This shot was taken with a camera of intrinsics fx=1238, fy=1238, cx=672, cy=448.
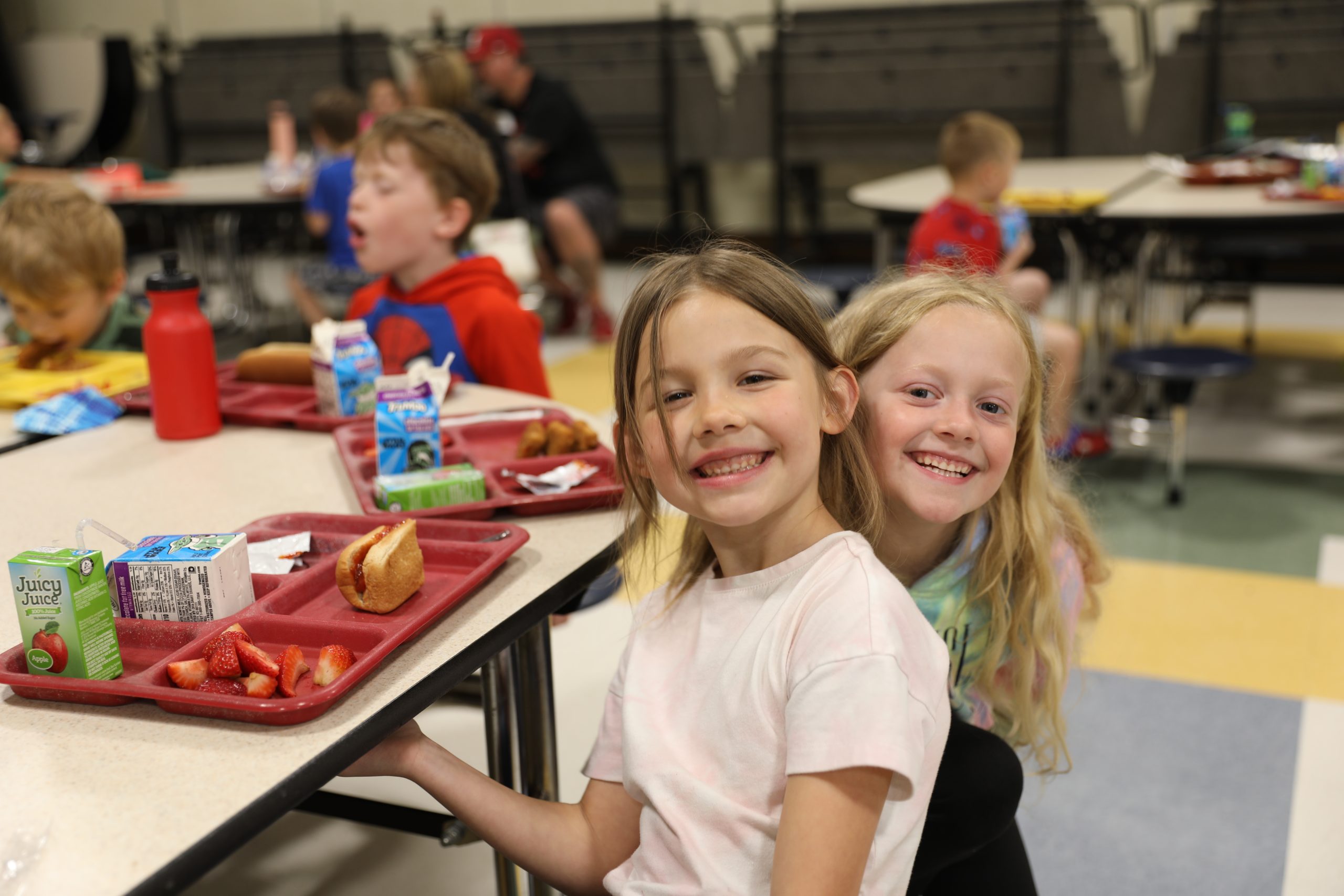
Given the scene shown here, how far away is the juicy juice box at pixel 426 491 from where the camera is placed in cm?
145

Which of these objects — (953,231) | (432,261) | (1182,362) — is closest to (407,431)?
(432,261)

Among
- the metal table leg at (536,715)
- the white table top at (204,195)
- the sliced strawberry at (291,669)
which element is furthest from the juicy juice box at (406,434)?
the white table top at (204,195)

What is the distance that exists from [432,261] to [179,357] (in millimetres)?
722

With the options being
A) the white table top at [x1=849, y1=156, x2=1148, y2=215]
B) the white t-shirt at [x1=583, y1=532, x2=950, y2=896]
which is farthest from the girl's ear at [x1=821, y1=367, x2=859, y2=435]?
the white table top at [x1=849, y1=156, x2=1148, y2=215]

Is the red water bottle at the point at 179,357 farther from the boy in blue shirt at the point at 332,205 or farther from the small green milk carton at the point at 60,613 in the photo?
the boy in blue shirt at the point at 332,205

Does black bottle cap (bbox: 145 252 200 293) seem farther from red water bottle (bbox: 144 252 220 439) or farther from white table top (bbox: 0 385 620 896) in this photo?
white table top (bbox: 0 385 620 896)

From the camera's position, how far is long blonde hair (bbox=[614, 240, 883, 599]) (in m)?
1.13

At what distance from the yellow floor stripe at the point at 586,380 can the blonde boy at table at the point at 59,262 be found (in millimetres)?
2294

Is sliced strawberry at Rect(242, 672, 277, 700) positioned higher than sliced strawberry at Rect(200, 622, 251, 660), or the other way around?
sliced strawberry at Rect(200, 622, 251, 660)

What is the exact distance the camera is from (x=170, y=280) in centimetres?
169

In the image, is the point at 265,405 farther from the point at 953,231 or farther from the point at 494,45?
the point at 494,45

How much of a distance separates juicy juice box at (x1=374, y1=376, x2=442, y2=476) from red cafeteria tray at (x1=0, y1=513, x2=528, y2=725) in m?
0.17

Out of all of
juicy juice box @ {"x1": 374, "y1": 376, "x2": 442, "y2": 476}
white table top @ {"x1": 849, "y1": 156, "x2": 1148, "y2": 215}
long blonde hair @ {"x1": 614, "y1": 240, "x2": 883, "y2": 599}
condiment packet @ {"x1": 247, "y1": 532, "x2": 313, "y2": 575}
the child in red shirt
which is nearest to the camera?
long blonde hair @ {"x1": 614, "y1": 240, "x2": 883, "y2": 599}

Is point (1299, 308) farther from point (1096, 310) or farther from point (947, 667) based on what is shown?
point (947, 667)
